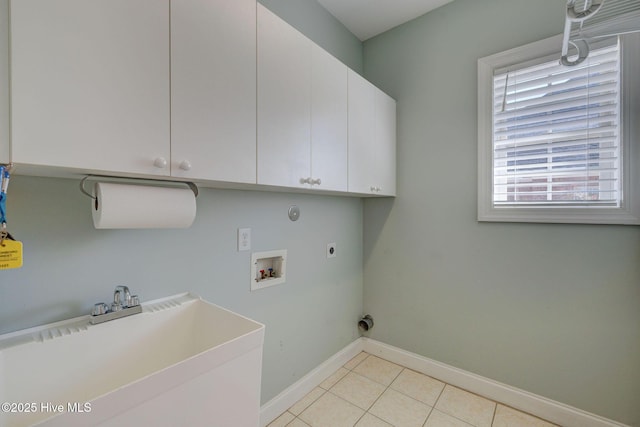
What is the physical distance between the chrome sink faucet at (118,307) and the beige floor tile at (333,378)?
1372 mm

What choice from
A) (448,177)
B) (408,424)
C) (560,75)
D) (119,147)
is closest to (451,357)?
(408,424)

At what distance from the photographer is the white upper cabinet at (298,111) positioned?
3.80 ft

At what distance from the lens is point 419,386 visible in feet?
6.12

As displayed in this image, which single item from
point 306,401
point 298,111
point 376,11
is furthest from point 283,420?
point 376,11

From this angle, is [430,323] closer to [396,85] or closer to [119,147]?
[396,85]

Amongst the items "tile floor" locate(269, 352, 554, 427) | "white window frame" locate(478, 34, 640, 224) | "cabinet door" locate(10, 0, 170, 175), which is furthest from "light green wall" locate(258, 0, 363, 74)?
"tile floor" locate(269, 352, 554, 427)

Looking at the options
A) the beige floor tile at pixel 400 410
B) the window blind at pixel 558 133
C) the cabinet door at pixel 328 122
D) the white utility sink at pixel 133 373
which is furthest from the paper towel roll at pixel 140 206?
the window blind at pixel 558 133

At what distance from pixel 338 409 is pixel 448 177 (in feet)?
5.44

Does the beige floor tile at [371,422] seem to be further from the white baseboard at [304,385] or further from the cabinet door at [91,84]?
the cabinet door at [91,84]

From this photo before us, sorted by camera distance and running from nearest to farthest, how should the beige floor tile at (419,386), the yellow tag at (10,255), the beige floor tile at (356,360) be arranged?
1. the yellow tag at (10,255)
2. the beige floor tile at (419,386)
3. the beige floor tile at (356,360)

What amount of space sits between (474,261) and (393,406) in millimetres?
1051

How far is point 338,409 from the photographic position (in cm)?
164

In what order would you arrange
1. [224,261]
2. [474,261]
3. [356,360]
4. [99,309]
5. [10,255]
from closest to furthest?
[10,255] < [99,309] < [224,261] < [474,261] < [356,360]

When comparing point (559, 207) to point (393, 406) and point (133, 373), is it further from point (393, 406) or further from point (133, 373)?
point (133, 373)
